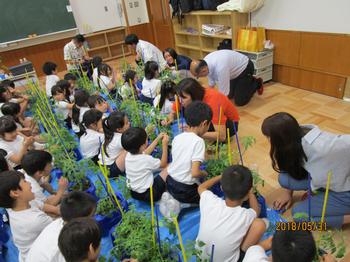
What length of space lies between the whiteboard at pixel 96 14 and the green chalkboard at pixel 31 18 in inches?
10.9

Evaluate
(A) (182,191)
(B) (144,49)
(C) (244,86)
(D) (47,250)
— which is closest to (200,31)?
(B) (144,49)

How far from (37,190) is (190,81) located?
1.58m


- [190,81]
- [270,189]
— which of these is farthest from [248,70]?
[270,189]

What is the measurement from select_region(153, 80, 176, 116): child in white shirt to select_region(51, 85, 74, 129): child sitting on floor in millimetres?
1256

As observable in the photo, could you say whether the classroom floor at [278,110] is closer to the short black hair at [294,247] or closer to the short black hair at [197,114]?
the short black hair at [197,114]

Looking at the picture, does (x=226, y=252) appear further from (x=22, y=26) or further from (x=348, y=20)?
(x=22, y=26)

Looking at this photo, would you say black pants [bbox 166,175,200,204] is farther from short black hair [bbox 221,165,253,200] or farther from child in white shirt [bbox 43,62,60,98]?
child in white shirt [bbox 43,62,60,98]

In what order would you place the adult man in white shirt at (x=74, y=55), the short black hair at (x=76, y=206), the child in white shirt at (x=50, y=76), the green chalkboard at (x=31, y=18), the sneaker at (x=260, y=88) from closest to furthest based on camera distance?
the short black hair at (x=76, y=206) < the sneaker at (x=260, y=88) < the child in white shirt at (x=50, y=76) < the adult man in white shirt at (x=74, y=55) < the green chalkboard at (x=31, y=18)

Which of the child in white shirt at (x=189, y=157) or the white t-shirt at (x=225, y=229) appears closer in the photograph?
the white t-shirt at (x=225, y=229)

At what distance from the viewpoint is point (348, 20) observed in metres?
3.28

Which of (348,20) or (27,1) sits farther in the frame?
(27,1)

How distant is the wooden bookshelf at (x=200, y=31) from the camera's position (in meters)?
4.57

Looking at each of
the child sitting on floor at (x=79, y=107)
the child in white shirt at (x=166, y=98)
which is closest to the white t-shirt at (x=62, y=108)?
the child sitting on floor at (x=79, y=107)

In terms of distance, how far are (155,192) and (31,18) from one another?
20.1 ft
